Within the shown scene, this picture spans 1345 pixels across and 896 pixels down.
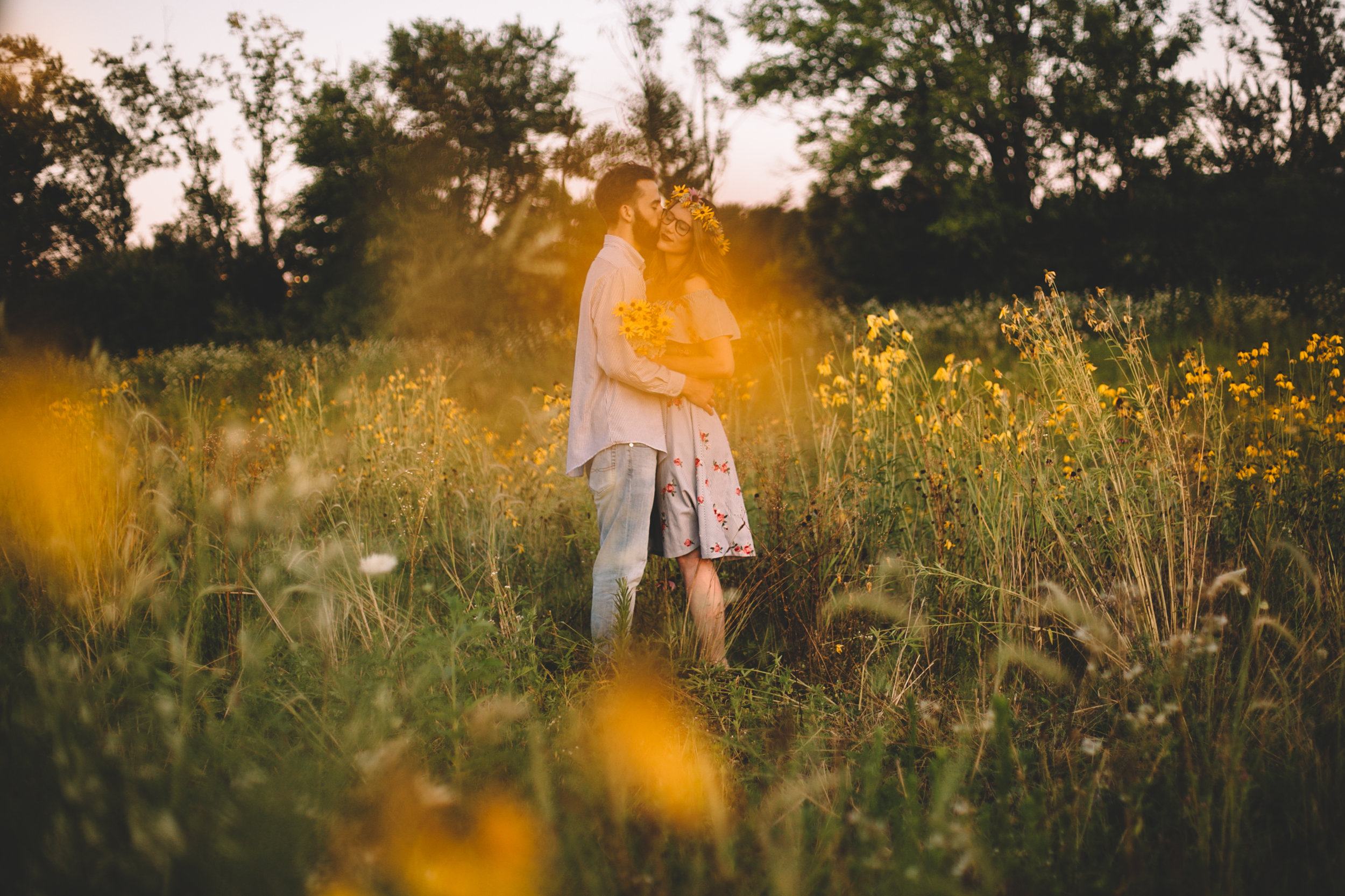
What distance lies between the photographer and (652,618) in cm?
267

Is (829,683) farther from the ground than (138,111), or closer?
closer

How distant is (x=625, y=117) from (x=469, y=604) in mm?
18315

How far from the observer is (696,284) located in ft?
8.59

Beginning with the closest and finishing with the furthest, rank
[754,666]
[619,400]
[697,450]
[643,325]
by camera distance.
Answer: [643,325]
[619,400]
[697,450]
[754,666]

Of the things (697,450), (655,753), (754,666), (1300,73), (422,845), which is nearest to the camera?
(422,845)

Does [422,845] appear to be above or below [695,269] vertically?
below

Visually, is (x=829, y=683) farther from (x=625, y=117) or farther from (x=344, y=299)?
(x=344, y=299)

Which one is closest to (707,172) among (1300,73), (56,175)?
(1300,73)

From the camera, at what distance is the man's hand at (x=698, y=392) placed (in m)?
2.54

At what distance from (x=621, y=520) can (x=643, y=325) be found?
0.65 metres

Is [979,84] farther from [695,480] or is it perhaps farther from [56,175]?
[56,175]

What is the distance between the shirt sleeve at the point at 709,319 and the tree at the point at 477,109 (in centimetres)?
2131

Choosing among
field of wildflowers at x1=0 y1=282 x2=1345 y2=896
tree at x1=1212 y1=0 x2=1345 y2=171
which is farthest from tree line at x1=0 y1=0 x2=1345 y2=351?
field of wildflowers at x1=0 y1=282 x2=1345 y2=896

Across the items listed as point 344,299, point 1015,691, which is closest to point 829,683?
point 1015,691
